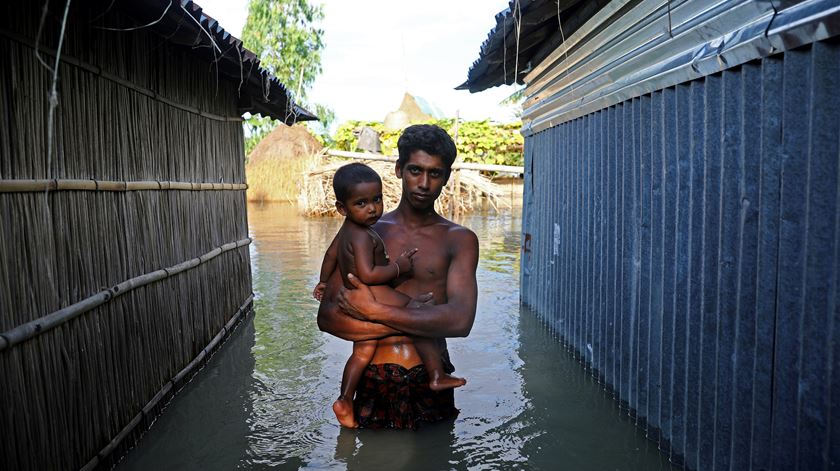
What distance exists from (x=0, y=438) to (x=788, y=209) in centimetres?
325

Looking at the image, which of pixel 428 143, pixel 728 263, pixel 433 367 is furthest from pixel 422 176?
pixel 728 263

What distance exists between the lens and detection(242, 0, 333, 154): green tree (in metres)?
28.9

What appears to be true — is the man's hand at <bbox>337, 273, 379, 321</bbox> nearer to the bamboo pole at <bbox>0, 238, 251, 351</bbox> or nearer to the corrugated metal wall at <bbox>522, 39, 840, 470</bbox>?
the bamboo pole at <bbox>0, 238, 251, 351</bbox>

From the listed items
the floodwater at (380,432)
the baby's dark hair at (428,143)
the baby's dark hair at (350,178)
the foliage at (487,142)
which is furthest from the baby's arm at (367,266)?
the foliage at (487,142)

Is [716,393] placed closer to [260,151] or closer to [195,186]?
[195,186]

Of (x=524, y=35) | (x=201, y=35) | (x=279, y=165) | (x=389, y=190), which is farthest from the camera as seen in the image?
(x=279, y=165)

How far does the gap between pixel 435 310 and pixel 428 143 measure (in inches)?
34.9

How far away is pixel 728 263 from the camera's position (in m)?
3.04

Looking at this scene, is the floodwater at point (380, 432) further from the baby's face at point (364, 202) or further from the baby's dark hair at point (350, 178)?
the baby's dark hair at point (350, 178)

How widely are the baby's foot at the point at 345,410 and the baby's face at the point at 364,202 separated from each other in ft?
3.47

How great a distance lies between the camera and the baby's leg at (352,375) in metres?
3.70

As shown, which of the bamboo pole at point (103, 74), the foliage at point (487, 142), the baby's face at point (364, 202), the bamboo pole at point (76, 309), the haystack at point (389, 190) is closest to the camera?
the bamboo pole at point (76, 309)

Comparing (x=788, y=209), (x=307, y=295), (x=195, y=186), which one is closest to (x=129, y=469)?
(x=195, y=186)

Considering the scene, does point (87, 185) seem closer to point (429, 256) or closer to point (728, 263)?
point (429, 256)
